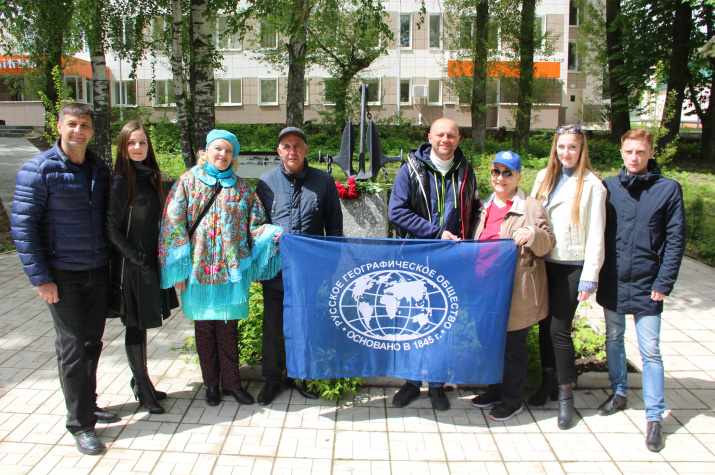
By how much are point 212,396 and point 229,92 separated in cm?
3202

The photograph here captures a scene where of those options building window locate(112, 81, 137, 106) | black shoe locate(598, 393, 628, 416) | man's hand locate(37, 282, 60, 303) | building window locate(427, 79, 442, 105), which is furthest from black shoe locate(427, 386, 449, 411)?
building window locate(112, 81, 137, 106)

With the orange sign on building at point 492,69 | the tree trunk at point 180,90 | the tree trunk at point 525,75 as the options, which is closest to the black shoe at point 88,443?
the tree trunk at point 180,90

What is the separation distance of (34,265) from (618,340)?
3.87m

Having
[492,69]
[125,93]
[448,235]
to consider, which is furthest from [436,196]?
[125,93]

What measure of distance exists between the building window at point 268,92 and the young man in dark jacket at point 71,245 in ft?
102

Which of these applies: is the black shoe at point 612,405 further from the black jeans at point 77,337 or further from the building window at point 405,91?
the building window at point 405,91

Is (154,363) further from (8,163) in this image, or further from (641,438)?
(8,163)

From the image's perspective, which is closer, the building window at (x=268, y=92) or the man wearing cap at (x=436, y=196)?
the man wearing cap at (x=436, y=196)

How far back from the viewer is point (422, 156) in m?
4.07

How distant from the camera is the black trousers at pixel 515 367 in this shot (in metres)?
3.86

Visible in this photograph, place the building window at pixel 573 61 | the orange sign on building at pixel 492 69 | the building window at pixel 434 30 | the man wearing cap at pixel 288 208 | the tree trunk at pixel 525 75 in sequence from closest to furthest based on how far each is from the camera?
1. the man wearing cap at pixel 288 208
2. the tree trunk at pixel 525 75
3. the orange sign on building at pixel 492 69
4. the building window at pixel 434 30
5. the building window at pixel 573 61

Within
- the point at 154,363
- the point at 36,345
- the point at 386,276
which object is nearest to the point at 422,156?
the point at 386,276

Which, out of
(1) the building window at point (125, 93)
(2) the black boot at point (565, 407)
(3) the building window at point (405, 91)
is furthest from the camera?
(1) the building window at point (125, 93)

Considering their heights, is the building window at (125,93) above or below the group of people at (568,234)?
above
